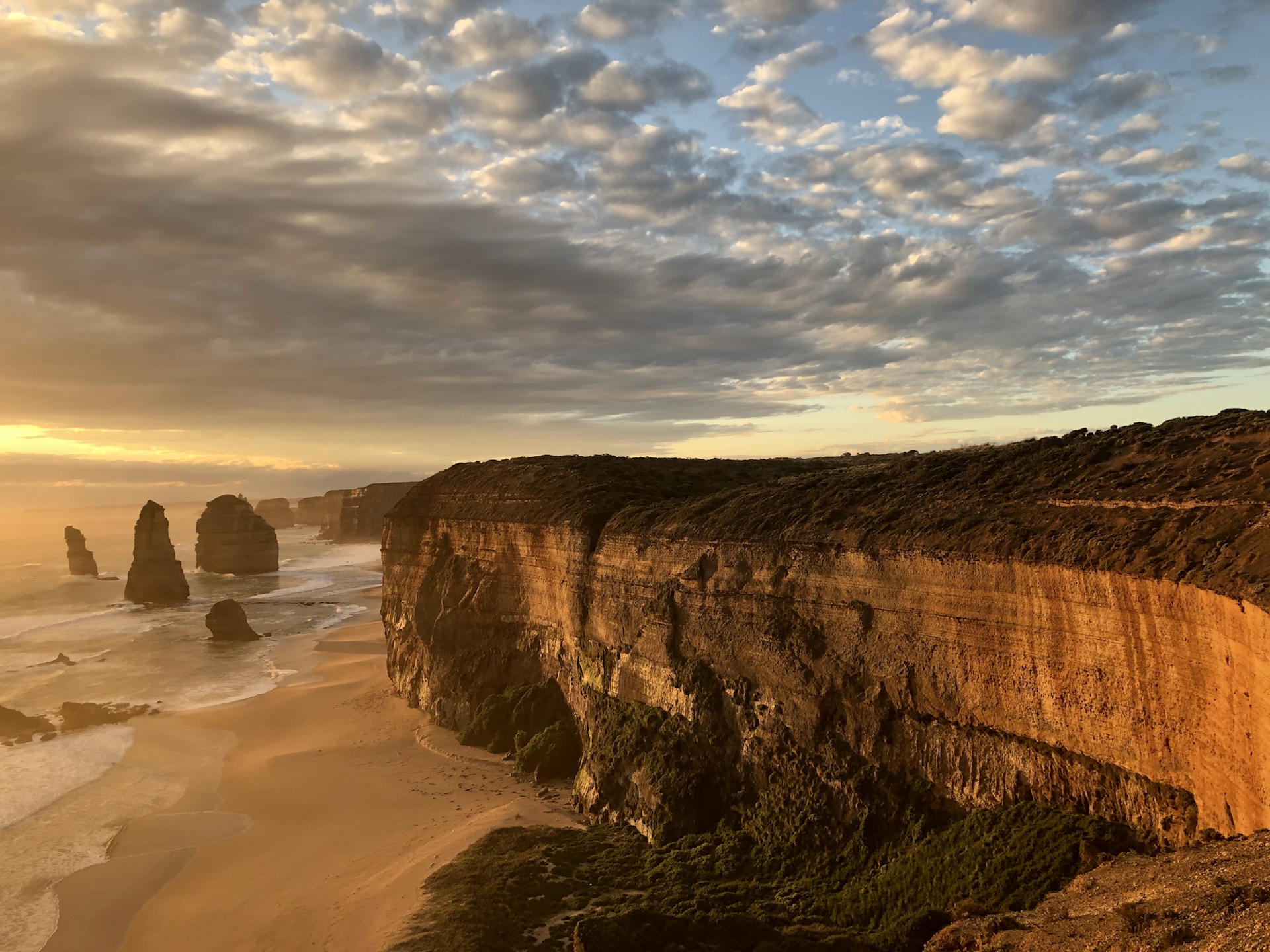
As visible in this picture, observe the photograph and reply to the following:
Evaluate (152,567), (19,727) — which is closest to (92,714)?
(19,727)

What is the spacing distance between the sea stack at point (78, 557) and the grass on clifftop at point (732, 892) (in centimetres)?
11411

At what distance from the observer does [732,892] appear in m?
18.5

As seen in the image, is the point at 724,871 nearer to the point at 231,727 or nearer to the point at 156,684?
the point at 231,727

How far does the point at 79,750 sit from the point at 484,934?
28.6 meters

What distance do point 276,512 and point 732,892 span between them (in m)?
200

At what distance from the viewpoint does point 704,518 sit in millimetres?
25438

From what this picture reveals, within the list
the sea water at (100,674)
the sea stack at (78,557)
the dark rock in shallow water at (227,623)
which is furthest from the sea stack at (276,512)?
the dark rock in shallow water at (227,623)

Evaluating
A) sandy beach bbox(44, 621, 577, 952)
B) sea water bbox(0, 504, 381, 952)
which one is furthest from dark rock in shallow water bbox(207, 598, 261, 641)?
sandy beach bbox(44, 621, 577, 952)

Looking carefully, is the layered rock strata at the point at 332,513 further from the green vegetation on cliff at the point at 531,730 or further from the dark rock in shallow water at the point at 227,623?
the green vegetation on cliff at the point at 531,730

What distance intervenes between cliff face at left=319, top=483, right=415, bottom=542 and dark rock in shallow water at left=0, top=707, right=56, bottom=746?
347 feet

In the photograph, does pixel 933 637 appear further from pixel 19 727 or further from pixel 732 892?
pixel 19 727

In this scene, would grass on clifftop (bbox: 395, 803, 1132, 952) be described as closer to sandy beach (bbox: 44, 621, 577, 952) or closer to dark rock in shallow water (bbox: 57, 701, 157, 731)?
sandy beach (bbox: 44, 621, 577, 952)

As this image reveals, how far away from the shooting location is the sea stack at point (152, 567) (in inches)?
3150

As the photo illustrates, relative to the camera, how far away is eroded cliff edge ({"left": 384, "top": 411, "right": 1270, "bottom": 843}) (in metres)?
12.6
